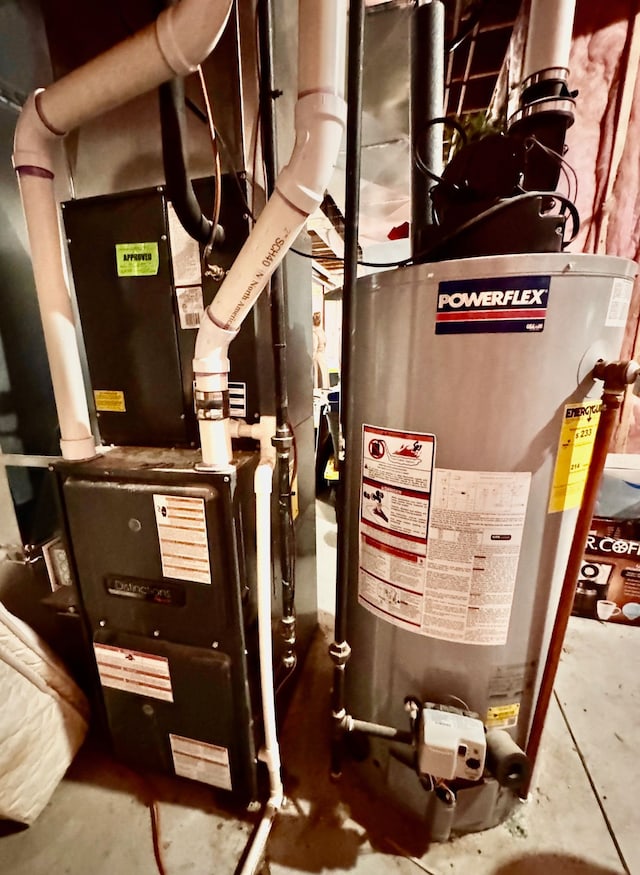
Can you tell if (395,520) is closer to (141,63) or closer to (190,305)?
(190,305)

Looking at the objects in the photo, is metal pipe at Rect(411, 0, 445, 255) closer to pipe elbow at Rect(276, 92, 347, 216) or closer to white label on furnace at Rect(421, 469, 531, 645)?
pipe elbow at Rect(276, 92, 347, 216)

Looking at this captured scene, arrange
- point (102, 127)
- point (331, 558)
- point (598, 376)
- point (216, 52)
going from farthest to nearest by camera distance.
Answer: point (331, 558) < point (102, 127) < point (216, 52) < point (598, 376)

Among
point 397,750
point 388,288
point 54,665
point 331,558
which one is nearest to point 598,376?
point 388,288

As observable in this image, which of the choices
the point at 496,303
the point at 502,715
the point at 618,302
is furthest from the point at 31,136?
the point at 502,715

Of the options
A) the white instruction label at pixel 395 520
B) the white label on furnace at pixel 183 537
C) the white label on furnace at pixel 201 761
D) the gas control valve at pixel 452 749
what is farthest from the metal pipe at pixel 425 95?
the white label on furnace at pixel 201 761

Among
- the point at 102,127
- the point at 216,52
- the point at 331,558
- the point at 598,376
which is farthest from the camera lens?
the point at 331,558

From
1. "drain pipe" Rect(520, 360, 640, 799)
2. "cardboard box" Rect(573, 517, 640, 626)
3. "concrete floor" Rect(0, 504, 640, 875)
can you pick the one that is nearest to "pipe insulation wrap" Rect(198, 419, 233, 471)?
"drain pipe" Rect(520, 360, 640, 799)

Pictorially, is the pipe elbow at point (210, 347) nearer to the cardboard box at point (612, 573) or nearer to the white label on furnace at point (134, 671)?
the white label on furnace at point (134, 671)

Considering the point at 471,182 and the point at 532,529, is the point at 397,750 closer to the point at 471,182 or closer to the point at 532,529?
the point at 532,529

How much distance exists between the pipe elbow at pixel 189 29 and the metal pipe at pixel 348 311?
22cm

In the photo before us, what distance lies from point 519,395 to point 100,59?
1017 millimetres

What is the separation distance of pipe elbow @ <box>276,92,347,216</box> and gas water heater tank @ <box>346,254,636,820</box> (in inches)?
8.6

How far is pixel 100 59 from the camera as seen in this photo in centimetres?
73

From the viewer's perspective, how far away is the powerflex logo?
26.3 inches
